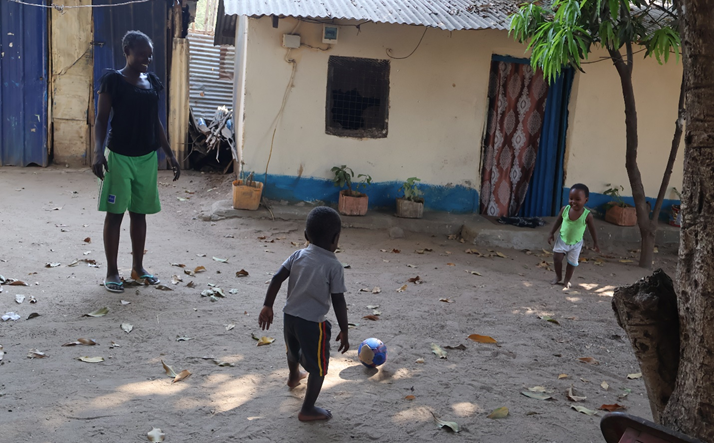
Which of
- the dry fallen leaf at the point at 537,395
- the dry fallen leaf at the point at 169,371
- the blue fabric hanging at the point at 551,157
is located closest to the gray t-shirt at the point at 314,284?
the dry fallen leaf at the point at 169,371

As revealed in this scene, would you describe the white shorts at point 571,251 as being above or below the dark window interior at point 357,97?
below

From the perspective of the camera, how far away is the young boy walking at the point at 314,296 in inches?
115

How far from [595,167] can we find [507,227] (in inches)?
73.7

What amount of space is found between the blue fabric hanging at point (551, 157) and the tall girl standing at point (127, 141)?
6074 mm

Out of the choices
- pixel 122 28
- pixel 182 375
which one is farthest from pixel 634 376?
pixel 122 28

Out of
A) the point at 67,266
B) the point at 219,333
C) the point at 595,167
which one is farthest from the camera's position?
the point at 595,167

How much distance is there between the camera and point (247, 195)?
26.1 ft

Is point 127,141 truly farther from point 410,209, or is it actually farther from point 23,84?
point 23,84

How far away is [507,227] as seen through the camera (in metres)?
8.27

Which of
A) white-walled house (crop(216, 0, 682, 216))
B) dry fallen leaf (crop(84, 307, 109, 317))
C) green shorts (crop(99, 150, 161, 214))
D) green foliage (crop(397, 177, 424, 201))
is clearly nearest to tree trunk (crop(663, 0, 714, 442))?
dry fallen leaf (crop(84, 307, 109, 317))

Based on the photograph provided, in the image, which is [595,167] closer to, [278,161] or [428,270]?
[428,270]

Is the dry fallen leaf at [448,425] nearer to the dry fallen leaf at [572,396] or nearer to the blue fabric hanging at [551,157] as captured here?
the dry fallen leaf at [572,396]

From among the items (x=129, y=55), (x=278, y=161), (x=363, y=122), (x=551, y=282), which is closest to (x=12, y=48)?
(x=278, y=161)

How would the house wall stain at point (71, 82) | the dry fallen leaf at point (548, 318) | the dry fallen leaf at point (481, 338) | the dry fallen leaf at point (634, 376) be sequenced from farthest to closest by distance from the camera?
the house wall stain at point (71, 82), the dry fallen leaf at point (548, 318), the dry fallen leaf at point (481, 338), the dry fallen leaf at point (634, 376)
